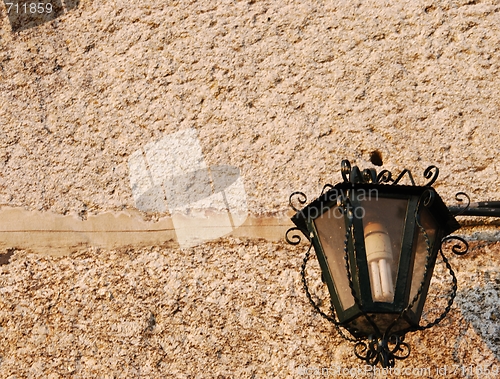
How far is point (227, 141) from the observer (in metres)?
2.93

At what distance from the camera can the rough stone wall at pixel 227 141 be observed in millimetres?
2527

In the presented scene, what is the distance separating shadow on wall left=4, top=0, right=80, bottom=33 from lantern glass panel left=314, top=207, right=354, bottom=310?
1.85 metres

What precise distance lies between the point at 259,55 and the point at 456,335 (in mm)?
1350

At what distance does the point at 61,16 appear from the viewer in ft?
11.1

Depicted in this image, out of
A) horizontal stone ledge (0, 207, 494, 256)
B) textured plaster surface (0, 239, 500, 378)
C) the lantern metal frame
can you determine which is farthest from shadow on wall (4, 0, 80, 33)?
the lantern metal frame

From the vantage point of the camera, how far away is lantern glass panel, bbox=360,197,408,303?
2004mm

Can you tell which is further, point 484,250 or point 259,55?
point 259,55

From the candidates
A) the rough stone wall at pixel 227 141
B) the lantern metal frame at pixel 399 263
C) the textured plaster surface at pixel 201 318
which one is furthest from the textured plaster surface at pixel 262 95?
the lantern metal frame at pixel 399 263

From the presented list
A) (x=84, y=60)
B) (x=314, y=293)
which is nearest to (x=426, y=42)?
(x=314, y=293)

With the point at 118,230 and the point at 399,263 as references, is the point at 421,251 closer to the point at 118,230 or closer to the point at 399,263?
the point at 399,263

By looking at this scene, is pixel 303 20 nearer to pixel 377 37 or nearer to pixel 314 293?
pixel 377 37

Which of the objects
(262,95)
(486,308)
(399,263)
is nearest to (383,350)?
(399,263)

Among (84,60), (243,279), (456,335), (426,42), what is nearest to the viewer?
(456,335)

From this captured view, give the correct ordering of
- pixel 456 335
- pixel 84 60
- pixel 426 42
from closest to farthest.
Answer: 1. pixel 456 335
2. pixel 426 42
3. pixel 84 60
